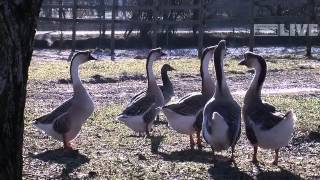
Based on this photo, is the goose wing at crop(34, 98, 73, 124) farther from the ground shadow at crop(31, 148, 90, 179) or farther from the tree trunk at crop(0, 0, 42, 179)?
the tree trunk at crop(0, 0, 42, 179)

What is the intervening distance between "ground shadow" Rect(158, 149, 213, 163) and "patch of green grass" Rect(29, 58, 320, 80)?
10.0 meters

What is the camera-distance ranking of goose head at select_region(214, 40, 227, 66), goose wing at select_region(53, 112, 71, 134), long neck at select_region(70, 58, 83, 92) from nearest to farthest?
goose head at select_region(214, 40, 227, 66), goose wing at select_region(53, 112, 71, 134), long neck at select_region(70, 58, 83, 92)

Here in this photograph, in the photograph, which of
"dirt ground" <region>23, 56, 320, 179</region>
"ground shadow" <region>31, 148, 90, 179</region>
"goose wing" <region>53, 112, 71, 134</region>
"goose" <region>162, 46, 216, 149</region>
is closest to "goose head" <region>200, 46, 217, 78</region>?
"goose" <region>162, 46, 216, 149</region>

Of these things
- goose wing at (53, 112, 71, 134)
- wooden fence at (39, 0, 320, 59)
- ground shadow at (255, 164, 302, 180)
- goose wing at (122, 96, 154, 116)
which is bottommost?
ground shadow at (255, 164, 302, 180)

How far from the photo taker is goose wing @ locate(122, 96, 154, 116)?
10.1 m

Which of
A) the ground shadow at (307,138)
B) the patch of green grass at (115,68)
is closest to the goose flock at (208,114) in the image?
the ground shadow at (307,138)

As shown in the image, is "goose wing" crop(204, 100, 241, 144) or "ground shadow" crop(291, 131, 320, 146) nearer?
"goose wing" crop(204, 100, 241, 144)

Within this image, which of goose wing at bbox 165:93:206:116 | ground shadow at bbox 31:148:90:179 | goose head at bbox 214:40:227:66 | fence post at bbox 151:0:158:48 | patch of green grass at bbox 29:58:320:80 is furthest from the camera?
fence post at bbox 151:0:158:48

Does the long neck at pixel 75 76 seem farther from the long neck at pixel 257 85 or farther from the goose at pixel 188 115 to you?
the long neck at pixel 257 85

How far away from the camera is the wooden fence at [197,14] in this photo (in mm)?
26469

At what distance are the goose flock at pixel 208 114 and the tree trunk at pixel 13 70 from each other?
2.99 metres

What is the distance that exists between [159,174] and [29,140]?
2.97m

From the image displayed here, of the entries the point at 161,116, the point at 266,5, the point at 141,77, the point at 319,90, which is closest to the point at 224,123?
the point at 161,116

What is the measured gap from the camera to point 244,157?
328 inches
